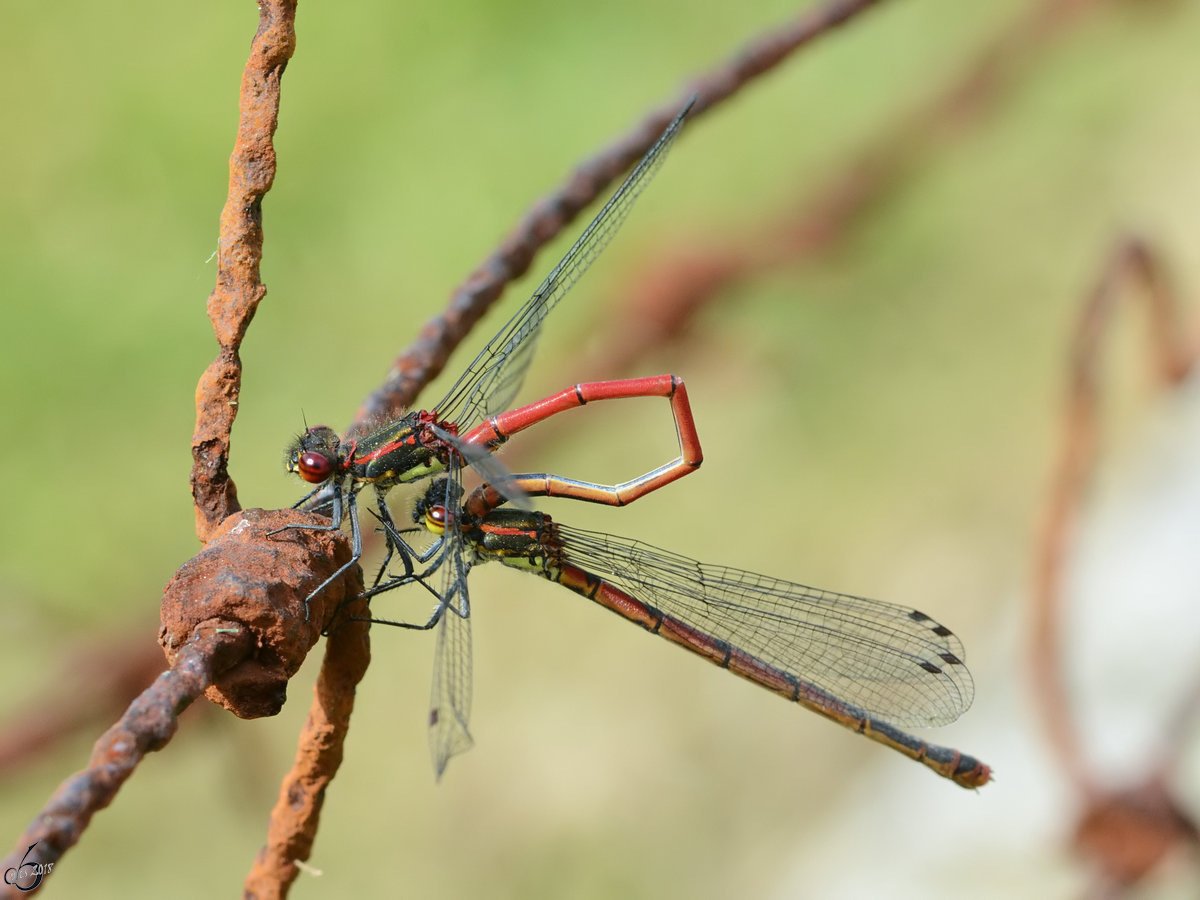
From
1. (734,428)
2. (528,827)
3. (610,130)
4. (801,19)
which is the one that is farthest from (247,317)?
(610,130)

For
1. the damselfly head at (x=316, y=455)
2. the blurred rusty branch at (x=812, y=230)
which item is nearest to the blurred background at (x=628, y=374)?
the blurred rusty branch at (x=812, y=230)

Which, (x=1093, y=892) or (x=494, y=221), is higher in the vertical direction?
(x=494, y=221)

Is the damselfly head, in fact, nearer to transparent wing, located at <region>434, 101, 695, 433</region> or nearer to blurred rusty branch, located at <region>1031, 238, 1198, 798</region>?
transparent wing, located at <region>434, 101, 695, 433</region>

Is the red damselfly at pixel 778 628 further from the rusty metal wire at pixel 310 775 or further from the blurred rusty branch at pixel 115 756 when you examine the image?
the blurred rusty branch at pixel 115 756

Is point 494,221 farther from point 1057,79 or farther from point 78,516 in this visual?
point 1057,79
